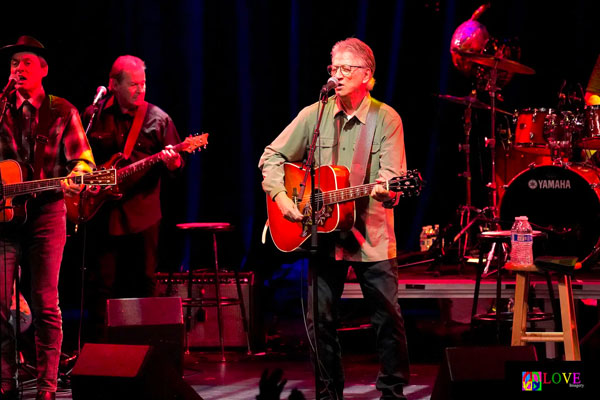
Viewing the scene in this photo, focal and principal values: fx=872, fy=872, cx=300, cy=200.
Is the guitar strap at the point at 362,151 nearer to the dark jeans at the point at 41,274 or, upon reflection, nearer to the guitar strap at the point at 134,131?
the dark jeans at the point at 41,274

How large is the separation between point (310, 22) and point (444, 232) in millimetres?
2694

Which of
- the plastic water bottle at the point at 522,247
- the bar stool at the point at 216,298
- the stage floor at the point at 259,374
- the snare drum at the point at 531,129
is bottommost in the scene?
the stage floor at the point at 259,374

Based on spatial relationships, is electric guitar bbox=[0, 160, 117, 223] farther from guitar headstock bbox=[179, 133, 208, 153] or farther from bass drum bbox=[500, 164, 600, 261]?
bass drum bbox=[500, 164, 600, 261]

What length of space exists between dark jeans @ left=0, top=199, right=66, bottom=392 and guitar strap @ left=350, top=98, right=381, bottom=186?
1.91 m

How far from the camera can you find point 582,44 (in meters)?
8.95

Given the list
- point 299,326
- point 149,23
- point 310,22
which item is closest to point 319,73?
point 310,22

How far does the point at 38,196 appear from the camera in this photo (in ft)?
17.6

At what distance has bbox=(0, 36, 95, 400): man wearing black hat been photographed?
5.26 m

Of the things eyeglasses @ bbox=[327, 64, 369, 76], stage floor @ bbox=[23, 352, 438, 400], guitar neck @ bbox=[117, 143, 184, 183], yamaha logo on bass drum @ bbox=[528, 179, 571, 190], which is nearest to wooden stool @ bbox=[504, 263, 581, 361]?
stage floor @ bbox=[23, 352, 438, 400]

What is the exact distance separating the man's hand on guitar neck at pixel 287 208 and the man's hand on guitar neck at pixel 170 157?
5.04ft

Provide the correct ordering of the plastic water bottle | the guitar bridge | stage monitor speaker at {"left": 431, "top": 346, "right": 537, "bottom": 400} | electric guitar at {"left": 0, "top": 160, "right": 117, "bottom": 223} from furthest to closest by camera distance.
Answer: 1. the plastic water bottle
2. electric guitar at {"left": 0, "top": 160, "right": 117, "bottom": 223}
3. the guitar bridge
4. stage monitor speaker at {"left": 431, "top": 346, "right": 537, "bottom": 400}

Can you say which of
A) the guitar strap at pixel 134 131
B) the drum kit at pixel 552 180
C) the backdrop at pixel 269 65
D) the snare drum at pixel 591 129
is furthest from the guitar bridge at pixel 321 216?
the backdrop at pixel 269 65

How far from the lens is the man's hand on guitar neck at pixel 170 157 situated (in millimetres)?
6285

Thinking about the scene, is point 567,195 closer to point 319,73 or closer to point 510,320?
point 510,320
